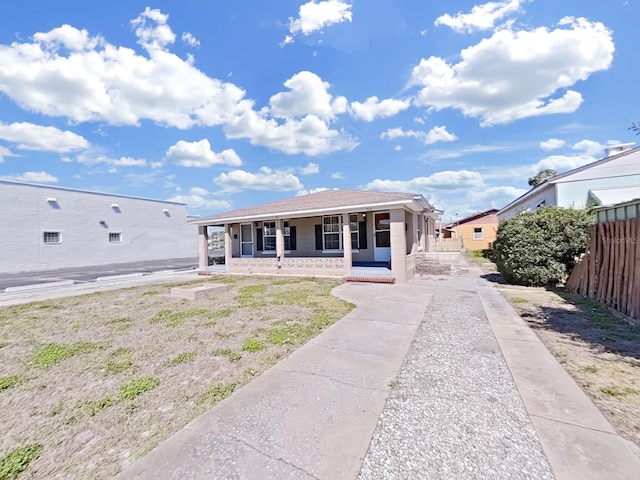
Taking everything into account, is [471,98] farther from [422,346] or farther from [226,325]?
[226,325]

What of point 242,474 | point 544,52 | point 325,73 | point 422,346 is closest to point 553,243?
point 544,52

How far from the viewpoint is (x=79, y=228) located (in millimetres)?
22234

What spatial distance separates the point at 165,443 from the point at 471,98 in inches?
750

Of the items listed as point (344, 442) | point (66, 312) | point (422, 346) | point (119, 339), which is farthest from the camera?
point (66, 312)

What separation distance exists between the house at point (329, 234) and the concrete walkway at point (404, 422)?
7127mm

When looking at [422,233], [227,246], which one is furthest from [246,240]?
[422,233]

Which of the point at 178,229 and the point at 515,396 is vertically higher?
the point at 178,229

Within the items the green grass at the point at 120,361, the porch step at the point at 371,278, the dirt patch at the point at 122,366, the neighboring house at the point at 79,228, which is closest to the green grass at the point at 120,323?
the dirt patch at the point at 122,366

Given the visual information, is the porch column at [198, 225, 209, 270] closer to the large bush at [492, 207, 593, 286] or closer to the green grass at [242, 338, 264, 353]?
the green grass at [242, 338, 264, 353]

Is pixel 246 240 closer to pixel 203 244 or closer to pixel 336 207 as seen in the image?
pixel 203 244

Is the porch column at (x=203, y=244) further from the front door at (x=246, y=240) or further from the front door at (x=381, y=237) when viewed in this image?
the front door at (x=381, y=237)

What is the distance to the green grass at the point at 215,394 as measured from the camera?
10.7ft

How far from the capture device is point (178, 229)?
97.8ft

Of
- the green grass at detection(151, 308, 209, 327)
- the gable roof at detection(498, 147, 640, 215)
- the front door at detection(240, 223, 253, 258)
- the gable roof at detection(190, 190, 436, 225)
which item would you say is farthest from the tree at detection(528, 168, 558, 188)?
the green grass at detection(151, 308, 209, 327)
